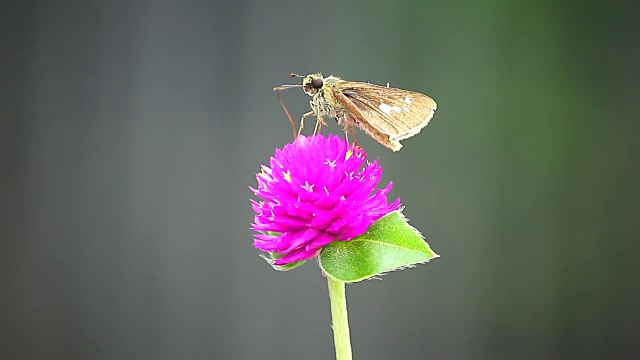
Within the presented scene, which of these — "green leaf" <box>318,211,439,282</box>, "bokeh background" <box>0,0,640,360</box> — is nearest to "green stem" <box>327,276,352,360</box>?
"green leaf" <box>318,211,439,282</box>

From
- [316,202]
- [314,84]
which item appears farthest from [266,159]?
[316,202]

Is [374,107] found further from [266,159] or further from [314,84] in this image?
[266,159]

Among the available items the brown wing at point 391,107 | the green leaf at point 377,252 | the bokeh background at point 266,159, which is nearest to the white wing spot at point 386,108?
the brown wing at point 391,107

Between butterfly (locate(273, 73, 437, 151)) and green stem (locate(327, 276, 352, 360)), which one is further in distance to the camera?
butterfly (locate(273, 73, 437, 151))

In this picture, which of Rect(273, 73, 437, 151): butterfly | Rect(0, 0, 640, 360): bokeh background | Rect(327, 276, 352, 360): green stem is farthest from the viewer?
Rect(0, 0, 640, 360): bokeh background

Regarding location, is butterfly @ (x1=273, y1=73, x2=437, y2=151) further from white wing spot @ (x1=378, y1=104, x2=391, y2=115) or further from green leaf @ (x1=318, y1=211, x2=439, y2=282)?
green leaf @ (x1=318, y1=211, x2=439, y2=282)
